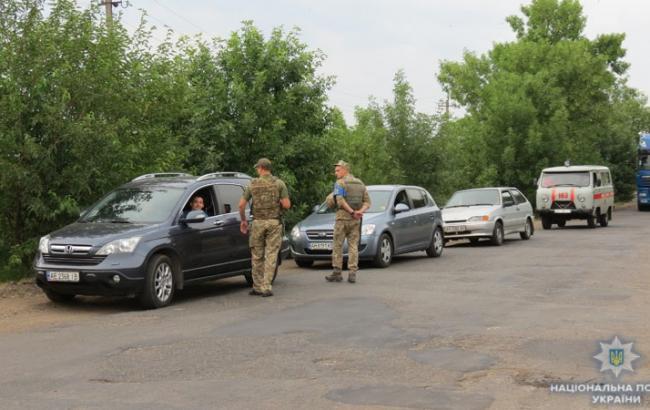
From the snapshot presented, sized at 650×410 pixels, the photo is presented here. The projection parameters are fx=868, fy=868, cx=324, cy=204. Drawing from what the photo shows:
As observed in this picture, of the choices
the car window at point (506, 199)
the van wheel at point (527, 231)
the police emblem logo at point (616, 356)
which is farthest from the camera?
the van wheel at point (527, 231)

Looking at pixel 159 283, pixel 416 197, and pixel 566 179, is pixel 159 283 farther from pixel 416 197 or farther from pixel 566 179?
pixel 566 179

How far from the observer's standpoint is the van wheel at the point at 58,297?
1141 cm

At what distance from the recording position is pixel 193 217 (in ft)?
38.2

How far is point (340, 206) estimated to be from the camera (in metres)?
13.7

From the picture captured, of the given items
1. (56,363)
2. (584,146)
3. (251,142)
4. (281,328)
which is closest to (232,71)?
(251,142)

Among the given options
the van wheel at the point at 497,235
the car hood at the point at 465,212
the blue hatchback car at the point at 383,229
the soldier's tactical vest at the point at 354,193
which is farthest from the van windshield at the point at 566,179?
the soldier's tactical vest at the point at 354,193

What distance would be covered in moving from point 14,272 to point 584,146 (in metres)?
37.8

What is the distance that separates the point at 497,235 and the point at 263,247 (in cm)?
1095

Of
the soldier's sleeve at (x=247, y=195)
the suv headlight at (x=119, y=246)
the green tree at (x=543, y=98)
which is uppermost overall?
the green tree at (x=543, y=98)

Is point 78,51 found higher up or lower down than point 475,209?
higher up

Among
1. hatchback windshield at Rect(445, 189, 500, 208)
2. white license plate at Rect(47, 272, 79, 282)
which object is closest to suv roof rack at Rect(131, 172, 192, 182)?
white license plate at Rect(47, 272, 79, 282)

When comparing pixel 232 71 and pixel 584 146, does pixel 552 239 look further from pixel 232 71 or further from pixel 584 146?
pixel 584 146

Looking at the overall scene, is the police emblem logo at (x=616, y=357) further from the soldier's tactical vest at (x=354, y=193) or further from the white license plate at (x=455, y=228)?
the white license plate at (x=455, y=228)

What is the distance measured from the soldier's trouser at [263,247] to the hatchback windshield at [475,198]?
11423 millimetres
